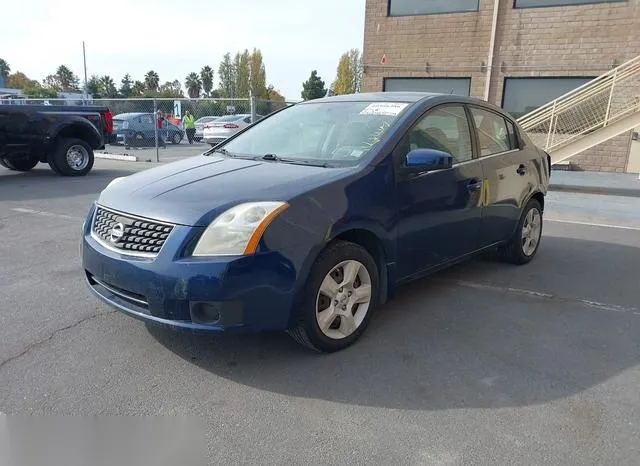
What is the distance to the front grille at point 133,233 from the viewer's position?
112 inches

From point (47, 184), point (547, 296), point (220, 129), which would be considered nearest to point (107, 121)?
point (47, 184)

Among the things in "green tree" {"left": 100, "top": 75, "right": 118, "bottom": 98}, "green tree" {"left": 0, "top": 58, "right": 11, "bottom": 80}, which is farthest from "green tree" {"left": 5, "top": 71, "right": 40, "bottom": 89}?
"green tree" {"left": 100, "top": 75, "right": 118, "bottom": 98}

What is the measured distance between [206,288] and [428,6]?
1426 centimetres

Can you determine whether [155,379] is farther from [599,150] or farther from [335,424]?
[599,150]

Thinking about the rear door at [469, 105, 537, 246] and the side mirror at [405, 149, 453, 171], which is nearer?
the side mirror at [405, 149, 453, 171]

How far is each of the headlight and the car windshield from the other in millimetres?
874

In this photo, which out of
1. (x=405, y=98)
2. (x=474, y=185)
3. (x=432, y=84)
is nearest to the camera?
(x=405, y=98)

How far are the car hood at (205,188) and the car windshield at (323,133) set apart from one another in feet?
0.89

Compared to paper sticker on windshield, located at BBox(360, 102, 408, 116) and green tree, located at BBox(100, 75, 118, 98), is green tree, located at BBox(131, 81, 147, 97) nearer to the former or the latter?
green tree, located at BBox(100, 75, 118, 98)

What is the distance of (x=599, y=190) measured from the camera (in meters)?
10.3

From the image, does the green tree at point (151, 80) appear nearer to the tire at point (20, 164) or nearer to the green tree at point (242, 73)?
the green tree at point (242, 73)

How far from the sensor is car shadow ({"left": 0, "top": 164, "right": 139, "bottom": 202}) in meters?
8.91

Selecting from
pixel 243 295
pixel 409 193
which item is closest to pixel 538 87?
pixel 409 193

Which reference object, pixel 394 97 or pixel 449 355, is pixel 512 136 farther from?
pixel 449 355
